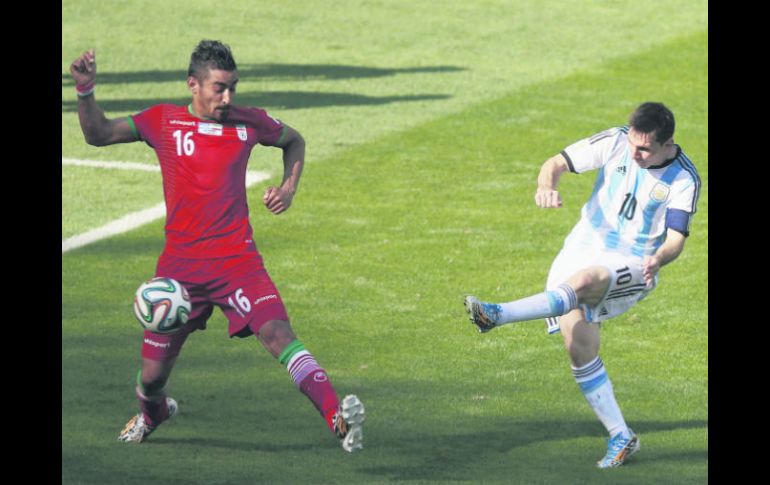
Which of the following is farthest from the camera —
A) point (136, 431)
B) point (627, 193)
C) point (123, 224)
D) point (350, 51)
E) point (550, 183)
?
point (350, 51)

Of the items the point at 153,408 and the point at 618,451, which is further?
the point at 153,408

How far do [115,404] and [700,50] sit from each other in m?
18.4

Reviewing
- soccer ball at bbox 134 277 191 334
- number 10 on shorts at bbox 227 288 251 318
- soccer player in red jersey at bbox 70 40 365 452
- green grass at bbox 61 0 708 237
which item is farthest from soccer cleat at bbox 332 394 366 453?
green grass at bbox 61 0 708 237

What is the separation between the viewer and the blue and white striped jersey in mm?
9484

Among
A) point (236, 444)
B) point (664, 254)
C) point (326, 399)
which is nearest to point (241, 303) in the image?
point (326, 399)

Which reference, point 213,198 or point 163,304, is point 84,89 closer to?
point 213,198

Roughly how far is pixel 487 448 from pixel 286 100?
13.3 meters

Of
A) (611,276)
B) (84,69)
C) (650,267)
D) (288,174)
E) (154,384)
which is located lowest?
(154,384)

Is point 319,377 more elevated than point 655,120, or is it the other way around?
point 655,120

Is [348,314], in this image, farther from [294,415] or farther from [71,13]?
[71,13]

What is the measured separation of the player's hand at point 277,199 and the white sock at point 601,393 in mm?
2219

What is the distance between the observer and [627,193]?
962cm

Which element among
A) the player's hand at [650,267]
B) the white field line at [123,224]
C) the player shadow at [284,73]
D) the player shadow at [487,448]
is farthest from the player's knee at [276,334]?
the player shadow at [284,73]

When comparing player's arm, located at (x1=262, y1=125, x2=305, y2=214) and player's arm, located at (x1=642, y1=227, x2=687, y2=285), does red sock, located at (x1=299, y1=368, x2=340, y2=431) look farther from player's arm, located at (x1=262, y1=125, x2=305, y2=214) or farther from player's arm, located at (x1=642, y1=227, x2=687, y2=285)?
player's arm, located at (x1=642, y1=227, x2=687, y2=285)
